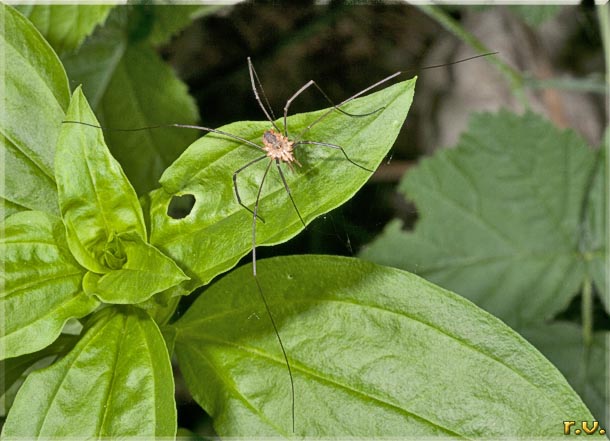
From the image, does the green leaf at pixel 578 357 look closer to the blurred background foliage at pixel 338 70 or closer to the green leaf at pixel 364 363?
the blurred background foliage at pixel 338 70

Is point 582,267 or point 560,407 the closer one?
point 560,407

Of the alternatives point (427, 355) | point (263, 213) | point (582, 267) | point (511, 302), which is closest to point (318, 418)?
point (427, 355)

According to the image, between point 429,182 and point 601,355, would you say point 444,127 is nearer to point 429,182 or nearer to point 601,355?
point 429,182

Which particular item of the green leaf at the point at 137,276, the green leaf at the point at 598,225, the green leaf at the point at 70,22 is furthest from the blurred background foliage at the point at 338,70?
the green leaf at the point at 137,276

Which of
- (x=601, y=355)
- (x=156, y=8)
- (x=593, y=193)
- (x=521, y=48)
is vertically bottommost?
(x=601, y=355)

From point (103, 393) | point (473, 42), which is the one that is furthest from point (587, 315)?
point (103, 393)

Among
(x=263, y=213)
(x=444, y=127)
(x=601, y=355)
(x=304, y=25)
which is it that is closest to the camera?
(x=263, y=213)
